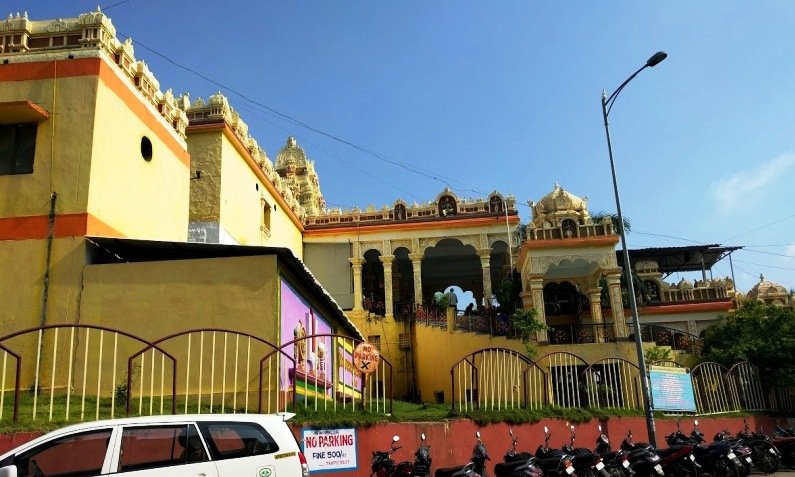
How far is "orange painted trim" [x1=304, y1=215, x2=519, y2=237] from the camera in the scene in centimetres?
3030

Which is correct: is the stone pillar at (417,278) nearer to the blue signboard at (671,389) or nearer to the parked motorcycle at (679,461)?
the blue signboard at (671,389)

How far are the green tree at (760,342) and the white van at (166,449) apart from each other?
20.3 m

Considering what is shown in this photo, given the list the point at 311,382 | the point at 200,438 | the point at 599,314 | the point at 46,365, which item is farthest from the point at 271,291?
the point at 599,314

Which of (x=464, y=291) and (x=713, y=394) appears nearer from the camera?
(x=713, y=394)

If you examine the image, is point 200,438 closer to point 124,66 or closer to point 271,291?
point 271,291

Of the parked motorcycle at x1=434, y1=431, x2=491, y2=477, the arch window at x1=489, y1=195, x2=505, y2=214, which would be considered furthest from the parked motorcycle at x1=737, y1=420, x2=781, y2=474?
the arch window at x1=489, y1=195, x2=505, y2=214

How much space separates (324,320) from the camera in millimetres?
17547

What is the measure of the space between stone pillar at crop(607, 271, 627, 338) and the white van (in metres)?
19.4

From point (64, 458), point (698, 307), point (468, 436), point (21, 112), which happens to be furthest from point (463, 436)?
point (698, 307)

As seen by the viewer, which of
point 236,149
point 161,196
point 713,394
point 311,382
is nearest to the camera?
point 311,382

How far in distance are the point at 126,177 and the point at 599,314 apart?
776 inches

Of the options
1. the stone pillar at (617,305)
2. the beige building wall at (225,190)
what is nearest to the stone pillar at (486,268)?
the stone pillar at (617,305)

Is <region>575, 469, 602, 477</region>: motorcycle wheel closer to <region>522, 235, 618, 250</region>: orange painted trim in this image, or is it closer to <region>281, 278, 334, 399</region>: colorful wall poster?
<region>281, 278, 334, 399</region>: colorful wall poster

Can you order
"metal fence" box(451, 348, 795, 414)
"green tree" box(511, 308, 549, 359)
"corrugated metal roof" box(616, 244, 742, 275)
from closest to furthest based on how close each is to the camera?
"metal fence" box(451, 348, 795, 414)
"green tree" box(511, 308, 549, 359)
"corrugated metal roof" box(616, 244, 742, 275)
